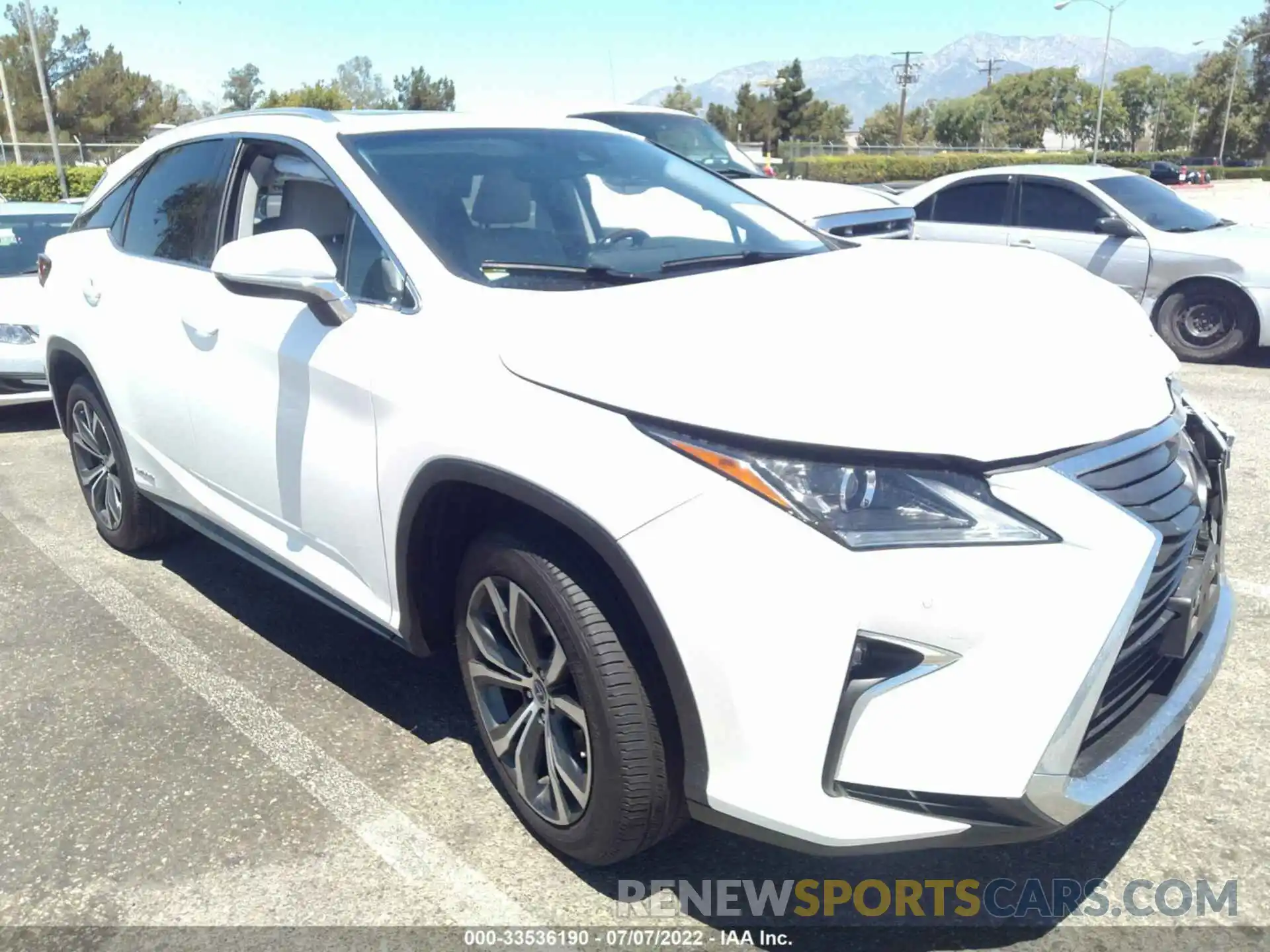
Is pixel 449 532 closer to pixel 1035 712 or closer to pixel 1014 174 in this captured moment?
pixel 1035 712

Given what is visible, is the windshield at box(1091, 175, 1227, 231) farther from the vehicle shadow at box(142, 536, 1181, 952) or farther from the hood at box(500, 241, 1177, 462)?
the vehicle shadow at box(142, 536, 1181, 952)

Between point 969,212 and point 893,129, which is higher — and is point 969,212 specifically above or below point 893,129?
below

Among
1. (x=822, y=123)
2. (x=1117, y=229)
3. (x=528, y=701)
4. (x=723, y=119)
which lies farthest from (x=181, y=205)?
(x=822, y=123)

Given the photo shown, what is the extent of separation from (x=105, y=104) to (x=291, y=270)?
6157cm

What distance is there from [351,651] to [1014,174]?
7737mm

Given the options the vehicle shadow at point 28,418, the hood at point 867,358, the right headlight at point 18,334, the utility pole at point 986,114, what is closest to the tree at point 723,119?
the utility pole at point 986,114

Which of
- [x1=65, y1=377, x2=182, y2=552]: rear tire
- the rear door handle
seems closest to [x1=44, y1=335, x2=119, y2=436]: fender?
[x1=65, y1=377, x2=182, y2=552]: rear tire

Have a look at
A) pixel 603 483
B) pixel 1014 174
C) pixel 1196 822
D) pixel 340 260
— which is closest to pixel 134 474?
pixel 340 260

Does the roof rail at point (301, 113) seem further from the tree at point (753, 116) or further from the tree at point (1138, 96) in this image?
the tree at point (1138, 96)

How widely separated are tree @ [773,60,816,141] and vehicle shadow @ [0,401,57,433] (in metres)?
75.7

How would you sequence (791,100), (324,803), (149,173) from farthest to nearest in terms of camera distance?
(791,100) → (149,173) → (324,803)

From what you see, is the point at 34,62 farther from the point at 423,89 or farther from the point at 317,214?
the point at 317,214

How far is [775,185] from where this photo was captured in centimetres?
833

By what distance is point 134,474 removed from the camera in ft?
14.3
